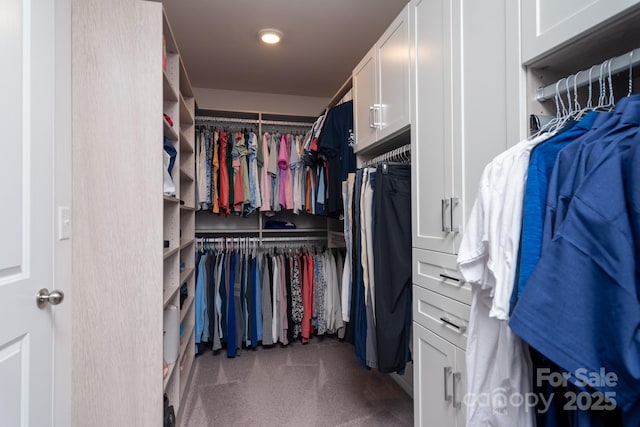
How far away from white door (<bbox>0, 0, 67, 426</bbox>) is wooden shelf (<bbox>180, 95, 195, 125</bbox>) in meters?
0.99

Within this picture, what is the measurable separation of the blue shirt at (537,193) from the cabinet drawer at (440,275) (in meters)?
0.46

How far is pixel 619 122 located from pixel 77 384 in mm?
1916

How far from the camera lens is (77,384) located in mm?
1281

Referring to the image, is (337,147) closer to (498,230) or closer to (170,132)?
(170,132)

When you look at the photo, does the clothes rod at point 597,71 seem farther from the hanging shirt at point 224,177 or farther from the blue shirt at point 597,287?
A: the hanging shirt at point 224,177

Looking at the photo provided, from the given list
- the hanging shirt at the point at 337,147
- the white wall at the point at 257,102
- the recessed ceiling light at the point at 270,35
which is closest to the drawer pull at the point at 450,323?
the hanging shirt at the point at 337,147

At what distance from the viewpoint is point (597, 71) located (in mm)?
692

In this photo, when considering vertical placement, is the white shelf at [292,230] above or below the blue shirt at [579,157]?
below

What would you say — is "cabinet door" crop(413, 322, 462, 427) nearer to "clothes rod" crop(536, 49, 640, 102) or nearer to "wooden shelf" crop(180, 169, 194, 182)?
"clothes rod" crop(536, 49, 640, 102)

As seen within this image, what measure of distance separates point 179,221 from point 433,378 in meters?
1.71

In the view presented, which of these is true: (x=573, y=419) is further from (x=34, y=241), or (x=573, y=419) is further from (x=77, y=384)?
(x=77, y=384)

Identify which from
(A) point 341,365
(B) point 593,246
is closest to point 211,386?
(A) point 341,365

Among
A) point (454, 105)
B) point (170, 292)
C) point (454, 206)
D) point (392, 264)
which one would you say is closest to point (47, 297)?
point (170, 292)

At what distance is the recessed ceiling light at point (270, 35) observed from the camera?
2.27 metres
